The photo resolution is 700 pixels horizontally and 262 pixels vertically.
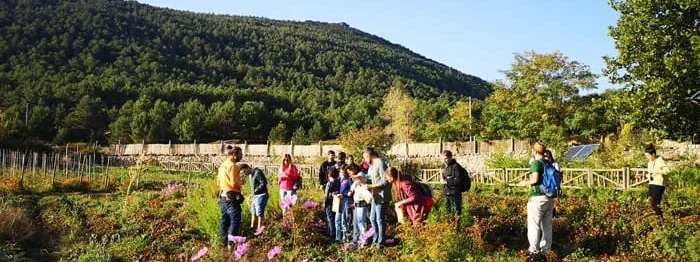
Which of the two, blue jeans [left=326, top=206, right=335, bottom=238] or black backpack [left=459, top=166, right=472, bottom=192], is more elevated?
black backpack [left=459, top=166, right=472, bottom=192]

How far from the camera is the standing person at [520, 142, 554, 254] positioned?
6.82 meters

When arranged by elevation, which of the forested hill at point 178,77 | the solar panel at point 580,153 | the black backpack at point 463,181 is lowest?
the black backpack at point 463,181

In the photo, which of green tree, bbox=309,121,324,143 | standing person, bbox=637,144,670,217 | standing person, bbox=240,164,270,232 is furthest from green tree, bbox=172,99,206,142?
standing person, bbox=637,144,670,217

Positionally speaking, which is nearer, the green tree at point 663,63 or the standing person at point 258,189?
the standing person at point 258,189

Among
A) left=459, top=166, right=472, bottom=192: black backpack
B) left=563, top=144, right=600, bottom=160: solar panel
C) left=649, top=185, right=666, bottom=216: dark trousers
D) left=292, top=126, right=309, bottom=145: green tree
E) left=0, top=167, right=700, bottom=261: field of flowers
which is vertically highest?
left=292, top=126, right=309, bottom=145: green tree

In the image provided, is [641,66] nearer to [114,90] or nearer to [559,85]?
[559,85]

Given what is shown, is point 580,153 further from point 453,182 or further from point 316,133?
Answer: point 316,133

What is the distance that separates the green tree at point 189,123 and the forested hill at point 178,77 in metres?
0.13

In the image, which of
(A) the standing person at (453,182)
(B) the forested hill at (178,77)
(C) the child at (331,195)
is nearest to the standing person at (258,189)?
(C) the child at (331,195)

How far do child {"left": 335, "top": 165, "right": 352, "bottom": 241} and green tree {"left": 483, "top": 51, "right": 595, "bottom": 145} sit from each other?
23.4m

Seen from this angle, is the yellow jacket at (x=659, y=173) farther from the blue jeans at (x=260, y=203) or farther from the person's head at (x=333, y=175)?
the blue jeans at (x=260, y=203)

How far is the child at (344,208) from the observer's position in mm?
8461

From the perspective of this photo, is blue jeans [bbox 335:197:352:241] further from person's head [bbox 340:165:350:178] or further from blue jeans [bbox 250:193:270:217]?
blue jeans [bbox 250:193:270:217]

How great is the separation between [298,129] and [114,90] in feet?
85.8
